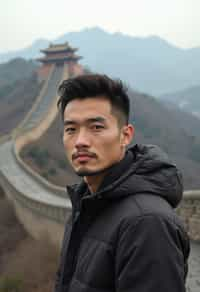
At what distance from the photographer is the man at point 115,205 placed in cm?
147

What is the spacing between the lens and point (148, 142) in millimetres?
47500

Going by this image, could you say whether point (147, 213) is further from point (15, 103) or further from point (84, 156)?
point (15, 103)

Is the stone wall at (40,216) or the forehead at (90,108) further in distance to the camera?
the stone wall at (40,216)

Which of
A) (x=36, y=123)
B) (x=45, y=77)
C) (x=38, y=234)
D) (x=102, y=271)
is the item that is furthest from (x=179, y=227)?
(x=45, y=77)

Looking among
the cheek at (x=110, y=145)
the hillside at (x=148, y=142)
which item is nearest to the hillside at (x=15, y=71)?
the hillside at (x=148, y=142)

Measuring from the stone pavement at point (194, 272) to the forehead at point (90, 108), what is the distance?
12.9 feet

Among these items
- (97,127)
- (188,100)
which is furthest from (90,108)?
(188,100)

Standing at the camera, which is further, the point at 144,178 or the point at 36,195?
the point at 36,195

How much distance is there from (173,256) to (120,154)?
56cm

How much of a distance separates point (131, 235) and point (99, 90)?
0.65 m

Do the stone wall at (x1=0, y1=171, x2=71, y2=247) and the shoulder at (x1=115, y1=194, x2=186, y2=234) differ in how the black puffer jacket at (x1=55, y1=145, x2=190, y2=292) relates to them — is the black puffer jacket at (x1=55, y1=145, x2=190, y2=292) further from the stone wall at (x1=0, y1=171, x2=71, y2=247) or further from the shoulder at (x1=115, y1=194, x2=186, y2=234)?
the stone wall at (x1=0, y1=171, x2=71, y2=247)

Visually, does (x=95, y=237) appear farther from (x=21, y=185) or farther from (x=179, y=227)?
(x=21, y=185)

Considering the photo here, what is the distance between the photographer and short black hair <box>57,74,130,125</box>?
6.10 ft

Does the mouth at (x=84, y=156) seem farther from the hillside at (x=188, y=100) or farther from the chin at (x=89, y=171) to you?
the hillside at (x=188, y=100)
